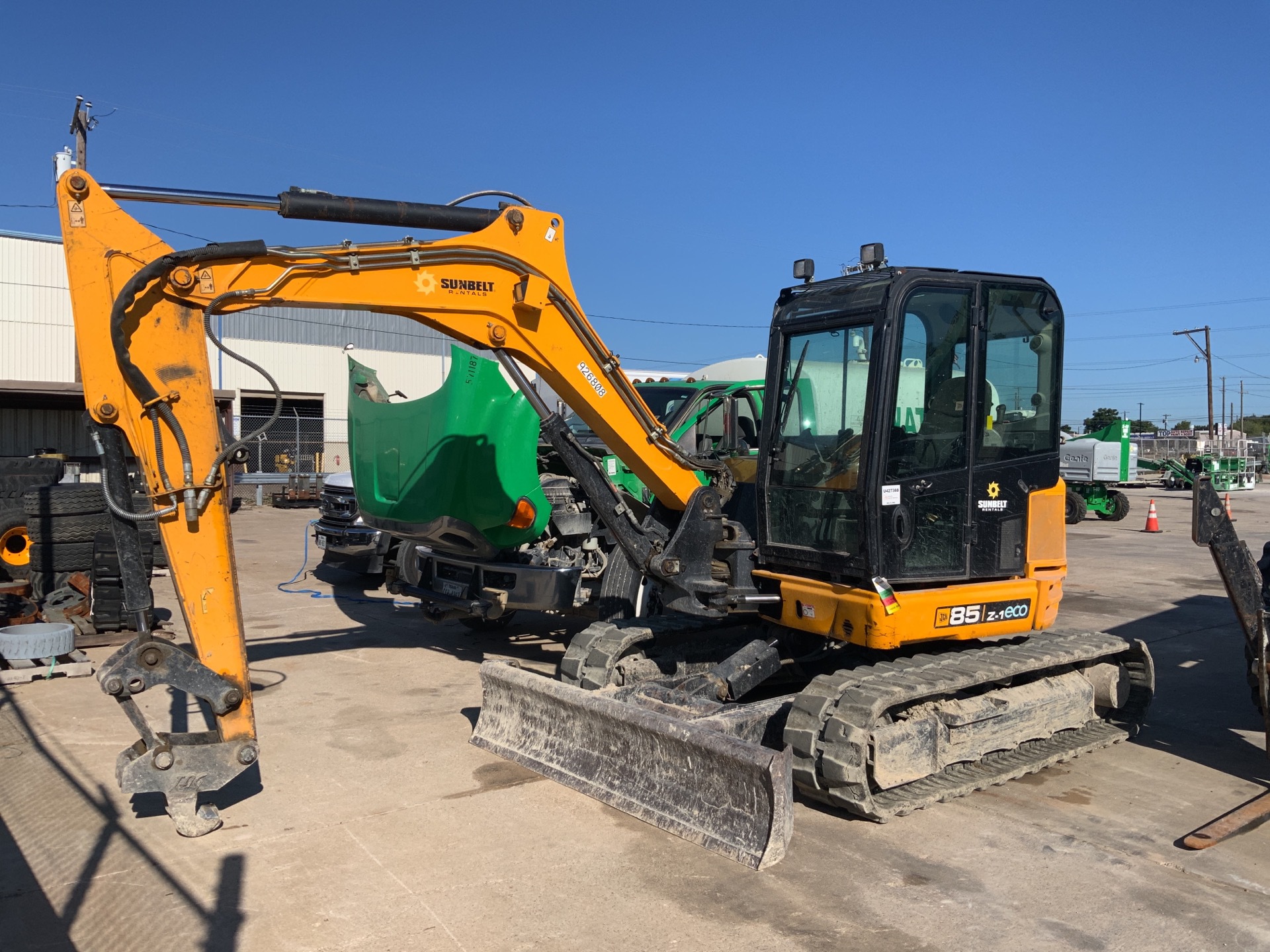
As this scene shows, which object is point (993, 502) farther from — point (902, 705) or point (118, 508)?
point (118, 508)

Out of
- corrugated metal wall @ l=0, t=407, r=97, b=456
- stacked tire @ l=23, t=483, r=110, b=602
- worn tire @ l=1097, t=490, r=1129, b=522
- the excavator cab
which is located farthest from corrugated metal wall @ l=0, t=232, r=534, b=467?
the excavator cab

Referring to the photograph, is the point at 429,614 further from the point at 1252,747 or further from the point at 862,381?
the point at 1252,747

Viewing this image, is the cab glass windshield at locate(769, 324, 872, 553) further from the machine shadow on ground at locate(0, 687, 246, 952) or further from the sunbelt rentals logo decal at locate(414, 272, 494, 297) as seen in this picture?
the machine shadow on ground at locate(0, 687, 246, 952)

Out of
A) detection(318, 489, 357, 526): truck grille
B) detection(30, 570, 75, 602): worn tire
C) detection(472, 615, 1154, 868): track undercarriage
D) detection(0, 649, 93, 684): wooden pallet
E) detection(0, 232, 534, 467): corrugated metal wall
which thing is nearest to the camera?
detection(472, 615, 1154, 868): track undercarriage

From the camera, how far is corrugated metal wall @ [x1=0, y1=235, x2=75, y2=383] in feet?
96.7

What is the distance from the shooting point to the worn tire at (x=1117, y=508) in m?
24.8

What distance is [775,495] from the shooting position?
19.8 ft

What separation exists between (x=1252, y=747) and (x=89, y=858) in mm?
6547

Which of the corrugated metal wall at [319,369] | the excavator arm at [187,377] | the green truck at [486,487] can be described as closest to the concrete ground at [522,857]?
the excavator arm at [187,377]

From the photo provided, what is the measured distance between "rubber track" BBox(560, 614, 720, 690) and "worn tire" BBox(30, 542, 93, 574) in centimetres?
554

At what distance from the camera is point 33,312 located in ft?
97.8

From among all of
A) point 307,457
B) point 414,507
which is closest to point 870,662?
point 414,507

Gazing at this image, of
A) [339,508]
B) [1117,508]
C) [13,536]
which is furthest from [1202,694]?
[1117,508]

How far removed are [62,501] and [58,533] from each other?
0.32 metres
